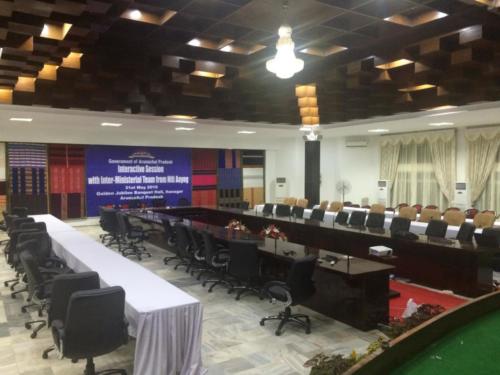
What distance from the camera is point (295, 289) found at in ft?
14.5

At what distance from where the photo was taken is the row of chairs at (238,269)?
4445 millimetres

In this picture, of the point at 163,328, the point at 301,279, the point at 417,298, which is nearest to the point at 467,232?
the point at 417,298

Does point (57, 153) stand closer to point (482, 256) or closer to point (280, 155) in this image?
point (280, 155)

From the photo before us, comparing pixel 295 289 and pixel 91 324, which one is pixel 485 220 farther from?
pixel 91 324

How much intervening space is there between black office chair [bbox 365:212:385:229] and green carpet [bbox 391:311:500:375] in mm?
5478

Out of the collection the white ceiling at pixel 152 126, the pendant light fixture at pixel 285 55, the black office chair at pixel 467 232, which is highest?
the white ceiling at pixel 152 126

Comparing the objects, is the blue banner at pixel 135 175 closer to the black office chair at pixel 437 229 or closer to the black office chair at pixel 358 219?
the black office chair at pixel 358 219

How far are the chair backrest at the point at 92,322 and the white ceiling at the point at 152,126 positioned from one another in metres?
6.22

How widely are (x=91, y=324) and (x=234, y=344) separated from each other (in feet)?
5.53

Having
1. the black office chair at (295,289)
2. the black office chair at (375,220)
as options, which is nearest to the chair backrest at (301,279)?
the black office chair at (295,289)

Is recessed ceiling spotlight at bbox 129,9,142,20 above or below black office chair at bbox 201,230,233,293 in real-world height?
above

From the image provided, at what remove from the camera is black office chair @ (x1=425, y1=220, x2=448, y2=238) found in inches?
286

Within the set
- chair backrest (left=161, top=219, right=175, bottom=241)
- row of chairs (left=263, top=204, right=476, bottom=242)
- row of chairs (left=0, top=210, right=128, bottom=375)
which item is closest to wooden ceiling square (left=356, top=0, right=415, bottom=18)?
row of chairs (left=0, top=210, right=128, bottom=375)

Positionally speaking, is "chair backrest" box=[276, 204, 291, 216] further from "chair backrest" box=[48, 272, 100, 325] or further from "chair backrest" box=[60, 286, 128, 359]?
"chair backrest" box=[60, 286, 128, 359]
